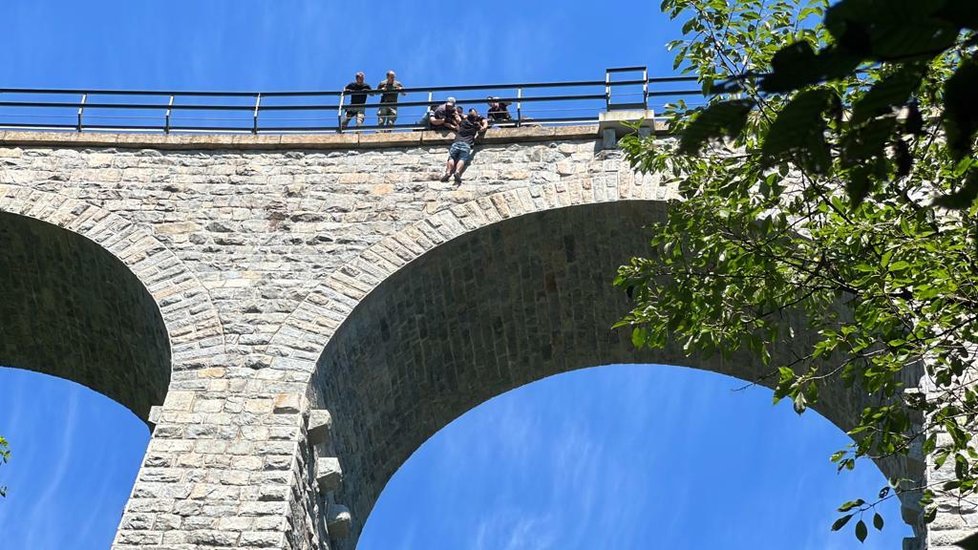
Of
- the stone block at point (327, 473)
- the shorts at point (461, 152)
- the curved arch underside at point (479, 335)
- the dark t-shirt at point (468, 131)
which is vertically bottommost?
the stone block at point (327, 473)

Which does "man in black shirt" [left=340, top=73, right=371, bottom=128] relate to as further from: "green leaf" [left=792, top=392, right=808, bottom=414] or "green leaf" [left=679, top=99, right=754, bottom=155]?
"green leaf" [left=679, top=99, right=754, bottom=155]

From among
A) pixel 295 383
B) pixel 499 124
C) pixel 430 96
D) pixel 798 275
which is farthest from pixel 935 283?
pixel 430 96

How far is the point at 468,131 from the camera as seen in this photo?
13250 millimetres

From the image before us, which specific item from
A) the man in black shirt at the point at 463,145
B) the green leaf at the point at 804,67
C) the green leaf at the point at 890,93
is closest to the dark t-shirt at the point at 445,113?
the man in black shirt at the point at 463,145

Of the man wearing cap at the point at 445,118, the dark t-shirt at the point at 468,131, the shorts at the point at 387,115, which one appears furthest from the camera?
the shorts at the point at 387,115

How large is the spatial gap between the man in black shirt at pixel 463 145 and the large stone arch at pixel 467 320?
496 millimetres

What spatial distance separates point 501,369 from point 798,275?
666 centimetres

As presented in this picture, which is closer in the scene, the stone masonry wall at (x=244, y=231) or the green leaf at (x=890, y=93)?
the green leaf at (x=890, y=93)

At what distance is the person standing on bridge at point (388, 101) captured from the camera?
14094 millimetres

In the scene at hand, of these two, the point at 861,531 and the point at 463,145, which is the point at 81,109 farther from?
the point at 861,531

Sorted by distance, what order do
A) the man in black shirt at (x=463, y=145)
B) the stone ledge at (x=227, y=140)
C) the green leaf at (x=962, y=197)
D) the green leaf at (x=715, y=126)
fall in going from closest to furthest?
the green leaf at (x=962, y=197) → the green leaf at (x=715, y=126) → the man in black shirt at (x=463, y=145) → the stone ledge at (x=227, y=140)

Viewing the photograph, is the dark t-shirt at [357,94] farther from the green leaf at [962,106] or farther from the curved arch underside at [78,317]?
the green leaf at [962,106]

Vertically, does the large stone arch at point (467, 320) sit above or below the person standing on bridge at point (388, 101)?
below

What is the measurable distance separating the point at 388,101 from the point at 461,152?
2207 mm
